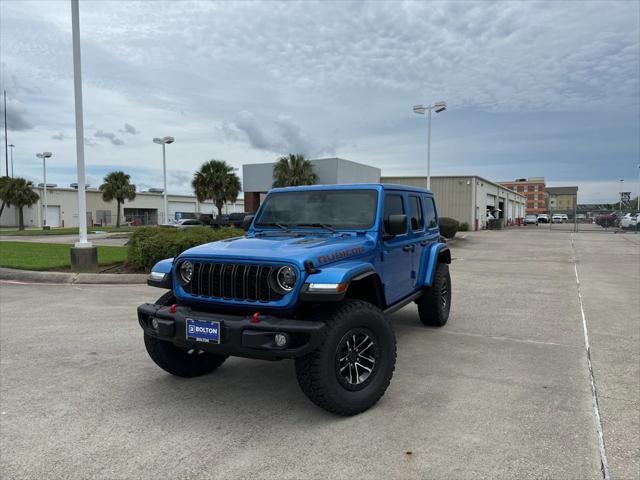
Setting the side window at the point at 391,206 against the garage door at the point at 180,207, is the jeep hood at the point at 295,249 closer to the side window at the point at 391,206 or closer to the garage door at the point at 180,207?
the side window at the point at 391,206

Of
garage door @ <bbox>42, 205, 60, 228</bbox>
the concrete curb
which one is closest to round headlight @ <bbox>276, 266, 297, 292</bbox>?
the concrete curb

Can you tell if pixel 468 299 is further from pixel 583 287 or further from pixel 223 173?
pixel 223 173

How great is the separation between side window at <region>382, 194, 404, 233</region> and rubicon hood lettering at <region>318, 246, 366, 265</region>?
22.8 inches

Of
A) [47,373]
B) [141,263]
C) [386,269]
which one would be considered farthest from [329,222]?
[141,263]

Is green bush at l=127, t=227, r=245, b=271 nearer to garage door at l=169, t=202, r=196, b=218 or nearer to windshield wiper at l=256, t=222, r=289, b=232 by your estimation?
windshield wiper at l=256, t=222, r=289, b=232

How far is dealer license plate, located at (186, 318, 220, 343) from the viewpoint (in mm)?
3484

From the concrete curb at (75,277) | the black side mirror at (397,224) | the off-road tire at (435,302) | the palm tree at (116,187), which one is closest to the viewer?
the black side mirror at (397,224)

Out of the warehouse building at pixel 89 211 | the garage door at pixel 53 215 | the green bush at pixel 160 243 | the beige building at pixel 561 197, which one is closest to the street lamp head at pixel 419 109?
the green bush at pixel 160 243

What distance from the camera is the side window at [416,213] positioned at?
554cm

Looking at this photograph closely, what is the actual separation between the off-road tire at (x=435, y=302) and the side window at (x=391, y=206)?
1.40 m

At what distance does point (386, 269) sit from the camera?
4594 mm

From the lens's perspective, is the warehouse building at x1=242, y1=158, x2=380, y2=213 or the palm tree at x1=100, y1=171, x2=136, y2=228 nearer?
the warehouse building at x1=242, y1=158, x2=380, y2=213

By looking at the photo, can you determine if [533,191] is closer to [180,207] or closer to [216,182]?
[180,207]

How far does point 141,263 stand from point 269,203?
6.90 metres
